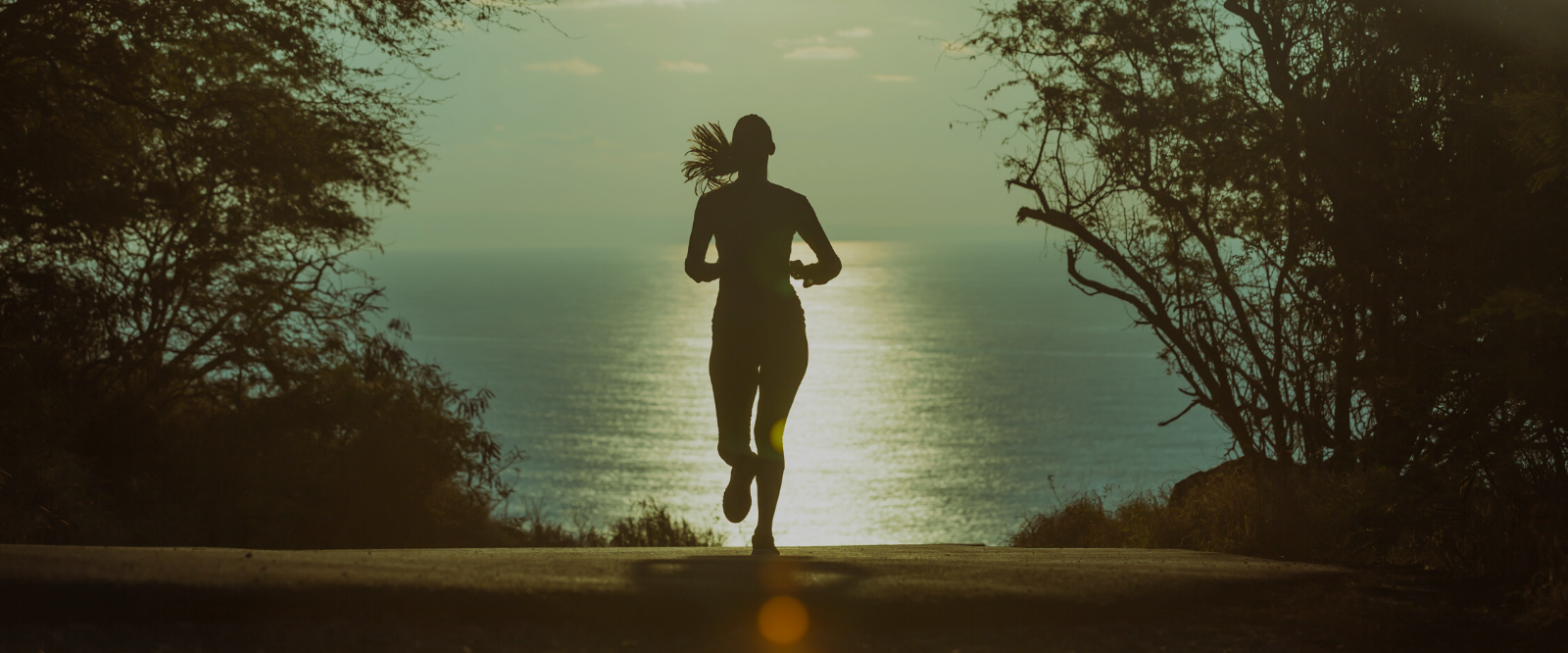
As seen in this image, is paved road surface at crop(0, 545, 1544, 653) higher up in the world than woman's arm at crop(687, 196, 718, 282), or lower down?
lower down

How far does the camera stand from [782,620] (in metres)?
3.96

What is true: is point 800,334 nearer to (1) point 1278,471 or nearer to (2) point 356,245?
(1) point 1278,471

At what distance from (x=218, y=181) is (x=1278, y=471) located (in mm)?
14335

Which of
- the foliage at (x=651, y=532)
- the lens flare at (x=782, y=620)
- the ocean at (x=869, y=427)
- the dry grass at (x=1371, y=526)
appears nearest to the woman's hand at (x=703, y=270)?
the lens flare at (x=782, y=620)

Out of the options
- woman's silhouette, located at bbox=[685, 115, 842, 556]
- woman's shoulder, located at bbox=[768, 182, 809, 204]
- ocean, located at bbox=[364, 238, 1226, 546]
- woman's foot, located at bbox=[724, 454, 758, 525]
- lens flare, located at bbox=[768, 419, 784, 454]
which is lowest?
woman's foot, located at bbox=[724, 454, 758, 525]

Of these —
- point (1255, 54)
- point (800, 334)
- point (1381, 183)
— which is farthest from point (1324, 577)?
point (1255, 54)

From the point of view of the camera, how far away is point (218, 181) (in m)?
17.0

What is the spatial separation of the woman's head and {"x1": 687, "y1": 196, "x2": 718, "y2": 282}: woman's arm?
11.9 inches

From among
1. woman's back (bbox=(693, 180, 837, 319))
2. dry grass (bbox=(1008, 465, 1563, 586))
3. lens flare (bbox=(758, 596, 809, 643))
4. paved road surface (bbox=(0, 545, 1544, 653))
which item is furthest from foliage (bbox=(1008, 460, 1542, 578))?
lens flare (bbox=(758, 596, 809, 643))

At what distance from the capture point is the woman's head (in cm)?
631

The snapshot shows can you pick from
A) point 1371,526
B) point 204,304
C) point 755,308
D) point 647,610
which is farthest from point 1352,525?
point 204,304

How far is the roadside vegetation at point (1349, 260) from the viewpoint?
5.68 meters

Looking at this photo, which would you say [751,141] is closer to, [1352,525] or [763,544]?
[763,544]

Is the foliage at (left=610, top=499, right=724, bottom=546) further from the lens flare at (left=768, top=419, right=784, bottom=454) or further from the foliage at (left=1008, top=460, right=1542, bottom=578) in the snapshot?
the lens flare at (left=768, top=419, right=784, bottom=454)
